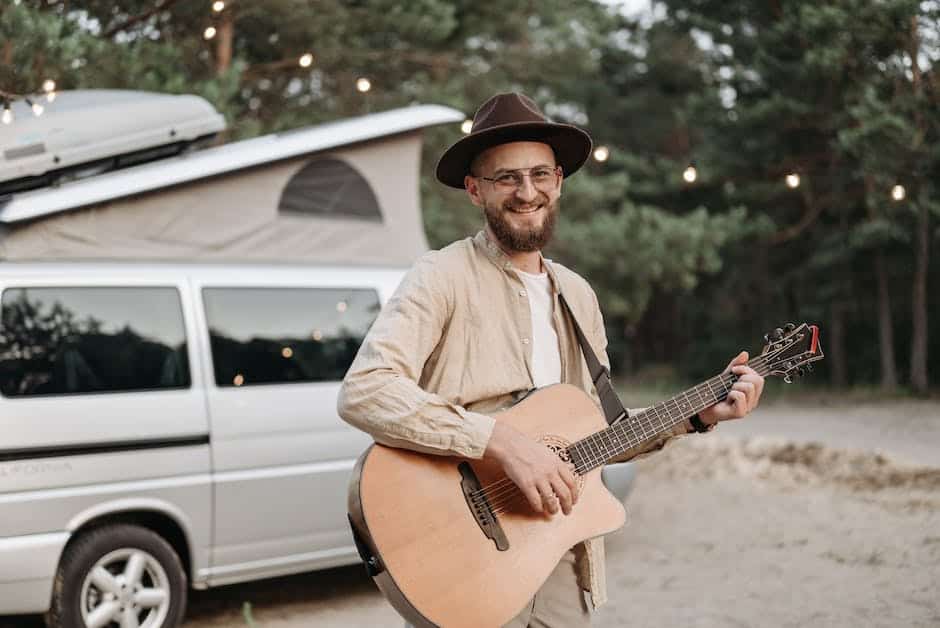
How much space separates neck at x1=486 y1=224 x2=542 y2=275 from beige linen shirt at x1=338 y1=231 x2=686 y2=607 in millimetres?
18

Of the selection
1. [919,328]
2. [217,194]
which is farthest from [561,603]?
[919,328]

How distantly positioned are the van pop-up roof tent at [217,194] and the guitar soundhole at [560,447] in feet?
10.7

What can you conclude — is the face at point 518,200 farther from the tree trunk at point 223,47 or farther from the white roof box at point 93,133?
the tree trunk at point 223,47


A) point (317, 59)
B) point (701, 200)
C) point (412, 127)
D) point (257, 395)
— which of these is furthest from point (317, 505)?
point (701, 200)

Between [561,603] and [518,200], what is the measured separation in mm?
1100

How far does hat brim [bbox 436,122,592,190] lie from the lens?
2.67 m

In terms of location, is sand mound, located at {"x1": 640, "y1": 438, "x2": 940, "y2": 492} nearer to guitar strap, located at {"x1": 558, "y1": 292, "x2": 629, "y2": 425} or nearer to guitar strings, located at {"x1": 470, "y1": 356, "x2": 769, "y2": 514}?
guitar strap, located at {"x1": 558, "y1": 292, "x2": 629, "y2": 425}

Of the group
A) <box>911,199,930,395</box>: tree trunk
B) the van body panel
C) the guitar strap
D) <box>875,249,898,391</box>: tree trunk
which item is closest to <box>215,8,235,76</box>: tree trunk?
the van body panel

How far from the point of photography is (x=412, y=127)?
6.55m

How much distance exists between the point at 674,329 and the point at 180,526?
28574 mm

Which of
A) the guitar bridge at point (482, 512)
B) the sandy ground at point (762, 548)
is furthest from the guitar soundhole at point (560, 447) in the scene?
the sandy ground at point (762, 548)

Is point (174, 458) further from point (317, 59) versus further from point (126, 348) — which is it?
point (317, 59)

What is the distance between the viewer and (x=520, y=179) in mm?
2711

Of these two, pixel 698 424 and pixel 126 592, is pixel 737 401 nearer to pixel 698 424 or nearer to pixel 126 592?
pixel 698 424
